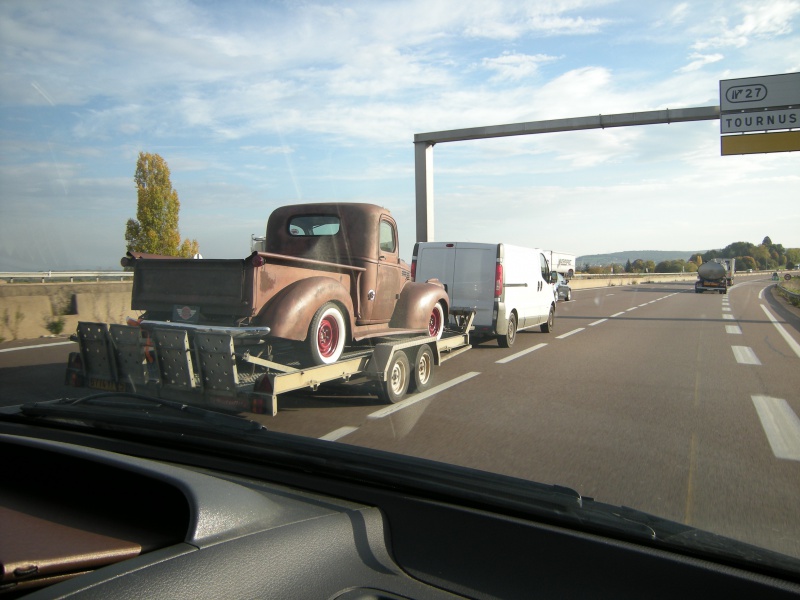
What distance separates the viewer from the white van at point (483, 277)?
12.3 meters

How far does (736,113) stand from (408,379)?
1570cm

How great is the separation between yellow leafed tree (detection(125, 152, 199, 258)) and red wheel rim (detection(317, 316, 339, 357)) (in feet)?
39.9

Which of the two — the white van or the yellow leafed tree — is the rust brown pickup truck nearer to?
the white van

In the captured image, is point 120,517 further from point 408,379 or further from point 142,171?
point 142,171

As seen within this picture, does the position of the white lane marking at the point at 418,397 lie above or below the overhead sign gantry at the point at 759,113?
below

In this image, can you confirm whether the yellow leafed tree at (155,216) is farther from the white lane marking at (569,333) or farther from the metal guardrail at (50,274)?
the white lane marking at (569,333)

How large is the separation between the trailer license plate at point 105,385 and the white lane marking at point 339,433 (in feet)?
6.56

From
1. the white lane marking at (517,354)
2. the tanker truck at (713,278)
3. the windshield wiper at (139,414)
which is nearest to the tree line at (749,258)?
the tanker truck at (713,278)

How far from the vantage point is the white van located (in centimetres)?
1228

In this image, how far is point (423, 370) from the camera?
27.3 ft

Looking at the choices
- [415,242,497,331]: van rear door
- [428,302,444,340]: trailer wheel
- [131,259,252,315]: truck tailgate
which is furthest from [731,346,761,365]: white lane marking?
[131,259,252,315]: truck tailgate

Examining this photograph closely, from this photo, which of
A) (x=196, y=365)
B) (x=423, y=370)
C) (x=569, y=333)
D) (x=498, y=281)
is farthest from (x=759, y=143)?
(x=196, y=365)

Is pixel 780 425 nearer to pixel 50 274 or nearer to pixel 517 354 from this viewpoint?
pixel 517 354

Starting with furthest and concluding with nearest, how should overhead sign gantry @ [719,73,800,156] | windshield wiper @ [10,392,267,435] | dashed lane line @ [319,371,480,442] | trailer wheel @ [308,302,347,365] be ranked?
overhead sign gantry @ [719,73,800,156], trailer wheel @ [308,302,347,365], dashed lane line @ [319,371,480,442], windshield wiper @ [10,392,267,435]
